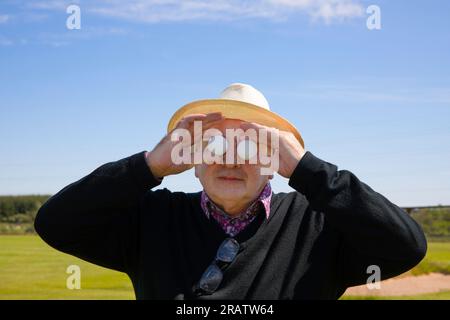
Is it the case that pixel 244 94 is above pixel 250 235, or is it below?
above

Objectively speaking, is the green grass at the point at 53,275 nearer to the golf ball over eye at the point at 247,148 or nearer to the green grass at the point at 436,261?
the green grass at the point at 436,261

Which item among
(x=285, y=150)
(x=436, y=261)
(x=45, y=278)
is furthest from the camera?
(x=436, y=261)

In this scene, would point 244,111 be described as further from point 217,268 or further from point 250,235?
point 217,268

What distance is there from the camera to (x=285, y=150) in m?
Result: 2.57

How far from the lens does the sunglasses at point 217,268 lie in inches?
100.0

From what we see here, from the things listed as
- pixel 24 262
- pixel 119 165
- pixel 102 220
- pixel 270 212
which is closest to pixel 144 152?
pixel 119 165

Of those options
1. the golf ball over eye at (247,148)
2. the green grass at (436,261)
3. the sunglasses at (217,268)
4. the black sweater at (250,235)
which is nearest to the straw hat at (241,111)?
the golf ball over eye at (247,148)

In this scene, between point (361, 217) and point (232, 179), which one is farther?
point (232, 179)

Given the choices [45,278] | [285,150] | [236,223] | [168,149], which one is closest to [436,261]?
[45,278]

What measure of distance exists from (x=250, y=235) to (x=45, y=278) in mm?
17423

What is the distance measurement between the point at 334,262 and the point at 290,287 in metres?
0.26

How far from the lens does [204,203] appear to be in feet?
9.05

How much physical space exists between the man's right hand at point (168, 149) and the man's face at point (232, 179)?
67mm
